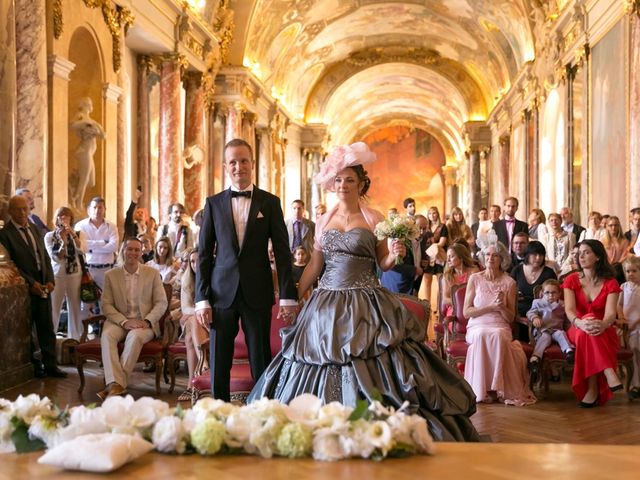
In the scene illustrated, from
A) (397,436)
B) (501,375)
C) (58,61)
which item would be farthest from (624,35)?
(397,436)

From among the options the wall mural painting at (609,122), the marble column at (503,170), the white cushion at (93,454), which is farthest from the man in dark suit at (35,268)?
the marble column at (503,170)

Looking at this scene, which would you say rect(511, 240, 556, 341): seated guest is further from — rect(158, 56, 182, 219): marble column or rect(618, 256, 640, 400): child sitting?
rect(158, 56, 182, 219): marble column

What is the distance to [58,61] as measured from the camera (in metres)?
10.7

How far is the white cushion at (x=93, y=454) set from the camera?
6.15 ft

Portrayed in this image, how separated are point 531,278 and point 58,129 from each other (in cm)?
653

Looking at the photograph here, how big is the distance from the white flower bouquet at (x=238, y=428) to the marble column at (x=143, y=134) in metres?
13.4

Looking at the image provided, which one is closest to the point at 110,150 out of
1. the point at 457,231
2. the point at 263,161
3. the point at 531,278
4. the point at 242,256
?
the point at 457,231

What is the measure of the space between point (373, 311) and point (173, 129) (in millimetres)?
12004

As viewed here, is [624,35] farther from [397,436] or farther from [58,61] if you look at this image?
[397,436]

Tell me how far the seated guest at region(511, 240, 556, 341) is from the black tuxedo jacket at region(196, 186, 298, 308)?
4107 mm

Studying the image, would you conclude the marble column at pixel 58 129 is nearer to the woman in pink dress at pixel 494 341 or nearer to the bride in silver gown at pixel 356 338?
the woman in pink dress at pixel 494 341

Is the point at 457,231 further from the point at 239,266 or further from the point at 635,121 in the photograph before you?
the point at 239,266

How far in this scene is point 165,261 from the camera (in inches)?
359

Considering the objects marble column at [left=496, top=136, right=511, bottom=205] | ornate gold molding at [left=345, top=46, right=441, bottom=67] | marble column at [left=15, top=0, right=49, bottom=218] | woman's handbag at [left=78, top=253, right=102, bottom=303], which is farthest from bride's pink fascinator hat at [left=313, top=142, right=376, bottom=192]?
ornate gold molding at [left=345, top=46, right=441, bottom=67]
